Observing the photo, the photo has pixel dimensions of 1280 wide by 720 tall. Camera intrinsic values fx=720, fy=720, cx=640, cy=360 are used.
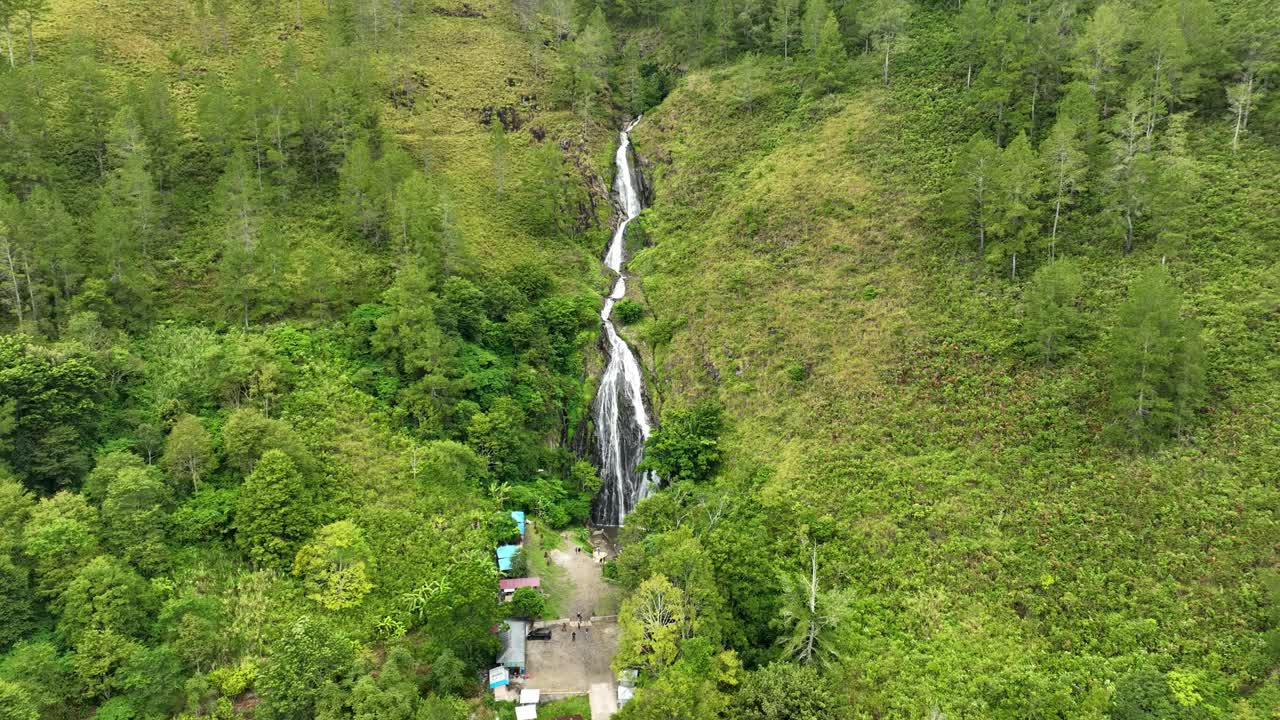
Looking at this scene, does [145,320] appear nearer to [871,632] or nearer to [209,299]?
[209,299]

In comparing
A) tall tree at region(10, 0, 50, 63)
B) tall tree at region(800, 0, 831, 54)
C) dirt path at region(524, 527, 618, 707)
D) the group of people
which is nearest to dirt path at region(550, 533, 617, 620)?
dirt path at region(524, 527, 618, 707)

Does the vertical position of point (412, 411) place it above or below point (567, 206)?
below

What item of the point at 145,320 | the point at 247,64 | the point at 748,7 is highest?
the point at 748,7

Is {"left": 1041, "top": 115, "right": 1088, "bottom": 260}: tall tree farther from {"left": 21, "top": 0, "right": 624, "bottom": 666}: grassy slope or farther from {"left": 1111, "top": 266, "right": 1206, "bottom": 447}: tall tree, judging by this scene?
{"left": 21, "top": 0, "right": 624, "bottom": 666}: grassy slope

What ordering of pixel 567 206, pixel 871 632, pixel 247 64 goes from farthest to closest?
pixel 567 206, pixel 247 64, pixel 871 632

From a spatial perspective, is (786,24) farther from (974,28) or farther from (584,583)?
(584,583)

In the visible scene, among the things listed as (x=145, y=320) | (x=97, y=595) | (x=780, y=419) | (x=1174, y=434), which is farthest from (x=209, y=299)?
(x=1174, y=434)
